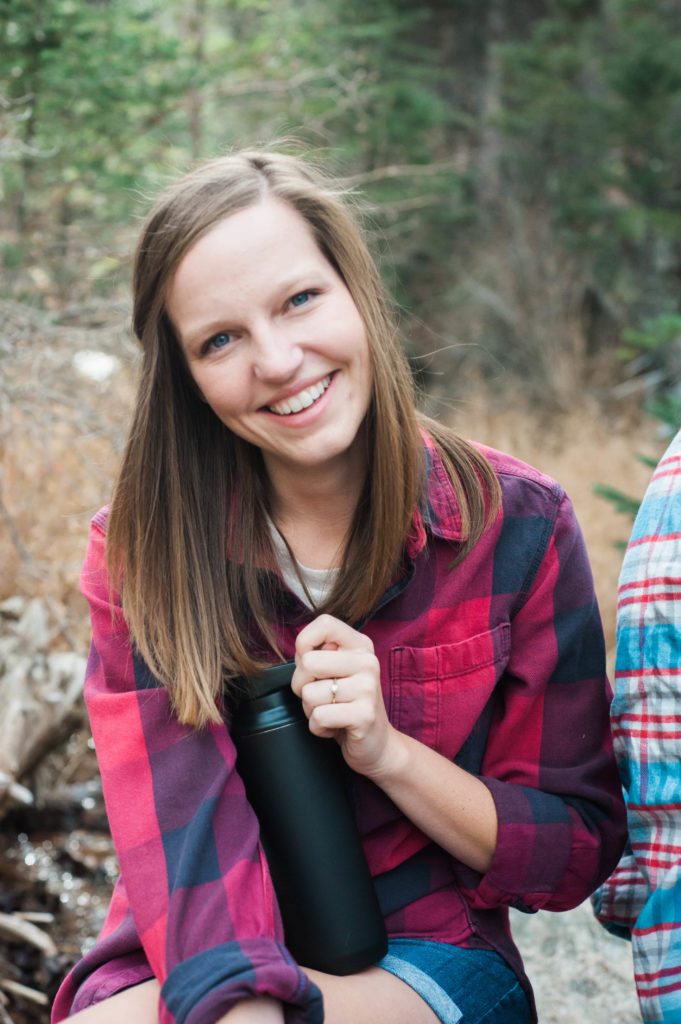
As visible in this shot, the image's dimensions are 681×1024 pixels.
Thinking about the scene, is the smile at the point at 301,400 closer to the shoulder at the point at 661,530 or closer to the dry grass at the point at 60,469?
the shoulder at the point at 661,530

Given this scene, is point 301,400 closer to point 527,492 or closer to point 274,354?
point 274,354

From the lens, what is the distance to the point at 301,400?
164 cm

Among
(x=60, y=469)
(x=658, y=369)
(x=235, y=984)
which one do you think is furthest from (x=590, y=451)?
(x=235, y=984)

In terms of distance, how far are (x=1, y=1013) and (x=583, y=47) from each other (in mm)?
8396

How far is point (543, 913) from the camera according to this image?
8.09 feet

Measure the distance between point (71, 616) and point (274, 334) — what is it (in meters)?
2.63

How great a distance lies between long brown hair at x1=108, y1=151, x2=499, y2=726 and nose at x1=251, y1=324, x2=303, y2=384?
0.15m

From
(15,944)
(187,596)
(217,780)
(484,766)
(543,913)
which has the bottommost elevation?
(15,944)

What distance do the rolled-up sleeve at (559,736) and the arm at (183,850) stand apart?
0.39 meters

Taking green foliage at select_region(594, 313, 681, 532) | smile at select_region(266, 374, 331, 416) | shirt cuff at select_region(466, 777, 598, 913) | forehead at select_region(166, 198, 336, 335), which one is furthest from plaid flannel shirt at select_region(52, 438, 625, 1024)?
green foliage at select_region(594, 313, 681, 532)

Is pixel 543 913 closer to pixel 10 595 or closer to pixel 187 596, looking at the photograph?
pixel 187 596

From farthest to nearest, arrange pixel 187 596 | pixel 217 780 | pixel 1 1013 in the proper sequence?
pixel 1 1013
pixel 187 596
pixel 217 780

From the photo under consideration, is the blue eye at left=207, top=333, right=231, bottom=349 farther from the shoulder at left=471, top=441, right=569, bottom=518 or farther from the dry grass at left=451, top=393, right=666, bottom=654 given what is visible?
the dry grass at left=451, top=393, right=666, bottom=654

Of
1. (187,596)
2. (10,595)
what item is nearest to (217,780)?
(187,596)
